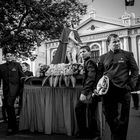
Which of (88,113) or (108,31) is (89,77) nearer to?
(88,113)

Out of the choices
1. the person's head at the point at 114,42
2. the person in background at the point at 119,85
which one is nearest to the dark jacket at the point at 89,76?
the person in background at the point at 119,85

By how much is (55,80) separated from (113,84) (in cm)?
162

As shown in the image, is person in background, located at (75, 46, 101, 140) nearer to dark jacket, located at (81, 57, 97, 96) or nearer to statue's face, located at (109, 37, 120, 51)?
dark jacket, located at (81, 57, 97, 96)

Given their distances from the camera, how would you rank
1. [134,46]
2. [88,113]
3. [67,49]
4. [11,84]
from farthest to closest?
[134,46] < [67,49] < [11,84] < [88,113]

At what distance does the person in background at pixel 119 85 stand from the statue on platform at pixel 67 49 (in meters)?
2.36

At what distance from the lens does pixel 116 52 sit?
3.17 m

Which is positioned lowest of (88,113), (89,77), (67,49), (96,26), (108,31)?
(88,113)

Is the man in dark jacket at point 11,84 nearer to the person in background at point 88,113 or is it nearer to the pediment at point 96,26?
the person in background at point 88,113

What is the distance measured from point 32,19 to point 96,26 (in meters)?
20.1

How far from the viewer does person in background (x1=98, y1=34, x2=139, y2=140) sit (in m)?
3.00

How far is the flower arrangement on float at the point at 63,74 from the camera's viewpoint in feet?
13.8

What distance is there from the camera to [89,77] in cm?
348

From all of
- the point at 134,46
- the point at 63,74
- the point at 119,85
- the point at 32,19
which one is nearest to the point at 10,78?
the point at 63,74

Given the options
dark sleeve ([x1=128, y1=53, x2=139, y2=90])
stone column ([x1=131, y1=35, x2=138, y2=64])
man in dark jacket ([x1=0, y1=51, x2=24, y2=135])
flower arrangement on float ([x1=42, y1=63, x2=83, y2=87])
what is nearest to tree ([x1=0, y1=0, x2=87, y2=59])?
man in dark jacket ([x1=0, y1=51, x2=24, y2=135])
